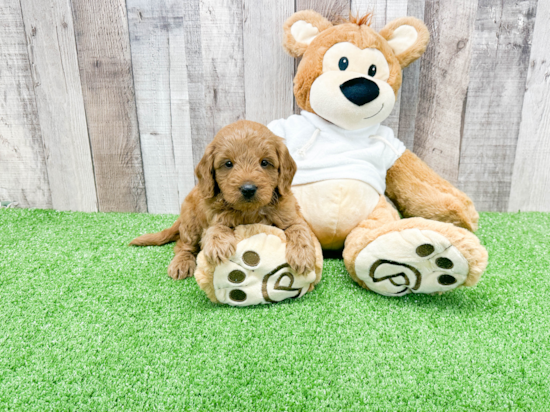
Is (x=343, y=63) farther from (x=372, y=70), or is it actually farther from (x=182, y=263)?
(x=182, y=263)

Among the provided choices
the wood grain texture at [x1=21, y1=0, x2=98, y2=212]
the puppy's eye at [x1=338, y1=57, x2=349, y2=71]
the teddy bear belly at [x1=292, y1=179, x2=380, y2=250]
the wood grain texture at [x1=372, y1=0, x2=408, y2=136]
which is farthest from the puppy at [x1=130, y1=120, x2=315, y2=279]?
the wood grain texture at [x1=21, y1=0, x2=98, y2=212]

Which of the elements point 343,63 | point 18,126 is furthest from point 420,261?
point 18,126

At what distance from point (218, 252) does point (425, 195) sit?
4.29ft

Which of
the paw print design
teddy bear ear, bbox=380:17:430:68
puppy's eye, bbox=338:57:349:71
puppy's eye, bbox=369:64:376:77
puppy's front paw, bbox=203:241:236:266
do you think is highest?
teddy bear ear, bbox=380:17:430:68

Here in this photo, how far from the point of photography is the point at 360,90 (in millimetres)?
1810

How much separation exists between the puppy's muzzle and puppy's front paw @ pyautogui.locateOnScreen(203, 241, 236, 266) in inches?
8.2

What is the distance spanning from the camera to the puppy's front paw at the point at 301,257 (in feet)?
4.90

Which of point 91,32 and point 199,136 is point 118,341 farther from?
point 91,32

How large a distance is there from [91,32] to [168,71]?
0.55 m

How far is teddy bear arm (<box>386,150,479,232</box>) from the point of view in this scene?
81.7 inches

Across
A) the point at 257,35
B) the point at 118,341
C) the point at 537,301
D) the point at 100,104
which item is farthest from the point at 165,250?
the point at 537,301

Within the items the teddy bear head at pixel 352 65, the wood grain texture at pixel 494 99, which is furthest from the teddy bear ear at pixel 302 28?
the wood grain texture at pixel 494 99

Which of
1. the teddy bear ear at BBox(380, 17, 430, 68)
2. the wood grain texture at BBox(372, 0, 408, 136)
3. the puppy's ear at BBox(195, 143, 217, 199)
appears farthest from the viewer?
the wood grain texture at BBox(372, 0, 408, 136)

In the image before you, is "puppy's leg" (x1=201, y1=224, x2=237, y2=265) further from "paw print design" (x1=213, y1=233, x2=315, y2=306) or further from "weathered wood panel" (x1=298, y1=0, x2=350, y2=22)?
"weathered wood panel" (x1=298, y1=0, x2=350, y2=22)
